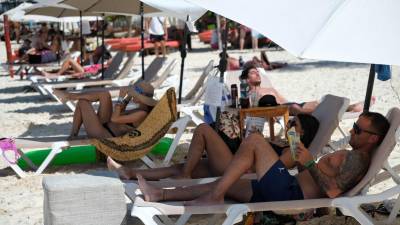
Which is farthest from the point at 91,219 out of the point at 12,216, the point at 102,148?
the point at 102,148

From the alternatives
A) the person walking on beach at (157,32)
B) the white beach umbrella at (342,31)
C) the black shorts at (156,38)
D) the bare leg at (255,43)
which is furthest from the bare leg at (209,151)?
the bare leg at (255,43)

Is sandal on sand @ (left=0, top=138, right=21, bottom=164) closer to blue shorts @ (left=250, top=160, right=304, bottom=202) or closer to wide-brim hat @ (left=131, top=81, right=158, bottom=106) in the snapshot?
wide-brim hat @ (left=131, top=81, right=158, bottom=106)

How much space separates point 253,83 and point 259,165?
294cm

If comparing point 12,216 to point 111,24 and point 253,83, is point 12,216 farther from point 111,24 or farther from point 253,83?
point 111,24

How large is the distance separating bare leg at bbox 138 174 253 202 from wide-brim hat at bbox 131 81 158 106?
2216mm

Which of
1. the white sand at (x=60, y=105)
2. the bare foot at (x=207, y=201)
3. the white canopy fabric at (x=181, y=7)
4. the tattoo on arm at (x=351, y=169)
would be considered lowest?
the white sand at (x=60, y=105)

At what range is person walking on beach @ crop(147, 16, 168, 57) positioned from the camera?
20.2m

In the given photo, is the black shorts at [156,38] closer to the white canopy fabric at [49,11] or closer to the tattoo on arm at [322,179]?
the white canopy fabric at [49,11]

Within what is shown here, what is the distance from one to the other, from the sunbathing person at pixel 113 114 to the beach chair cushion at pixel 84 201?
8.05 feet

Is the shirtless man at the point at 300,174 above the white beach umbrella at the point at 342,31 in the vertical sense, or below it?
below

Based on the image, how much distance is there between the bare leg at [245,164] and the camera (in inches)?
161

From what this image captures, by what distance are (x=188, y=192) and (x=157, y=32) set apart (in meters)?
16.4

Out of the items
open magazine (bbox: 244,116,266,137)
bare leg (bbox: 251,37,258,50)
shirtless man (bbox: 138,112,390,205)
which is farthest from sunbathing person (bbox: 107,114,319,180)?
bare leg (bbox: 251,37,258,50)

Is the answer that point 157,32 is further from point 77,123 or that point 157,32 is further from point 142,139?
point 142,139
